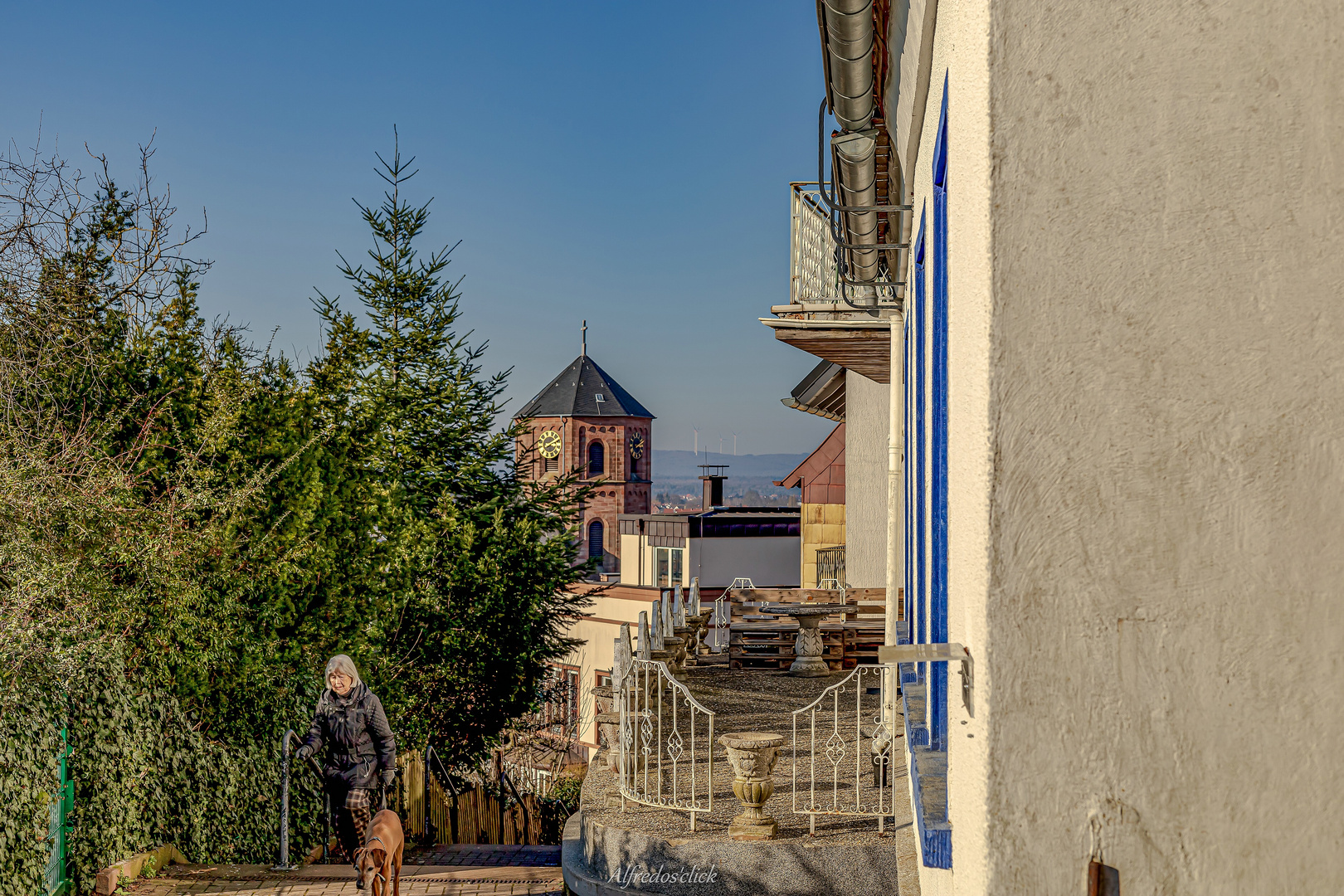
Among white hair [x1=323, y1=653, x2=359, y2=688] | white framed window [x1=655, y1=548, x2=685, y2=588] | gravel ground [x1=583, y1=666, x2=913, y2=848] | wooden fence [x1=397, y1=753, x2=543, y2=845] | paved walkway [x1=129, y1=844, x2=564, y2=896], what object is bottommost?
wooden fence [x1=397, y1=753, x2=543, y2=845]

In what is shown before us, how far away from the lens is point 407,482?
1691 centimetres

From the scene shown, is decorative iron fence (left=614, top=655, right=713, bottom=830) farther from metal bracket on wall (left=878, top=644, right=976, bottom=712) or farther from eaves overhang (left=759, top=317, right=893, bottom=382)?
eaves overhang (left=759, top=317, right=893, bottom=382)

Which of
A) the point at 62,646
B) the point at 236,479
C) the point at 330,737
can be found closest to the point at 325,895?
the point at 330,737

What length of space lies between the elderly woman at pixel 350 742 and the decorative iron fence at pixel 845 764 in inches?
110

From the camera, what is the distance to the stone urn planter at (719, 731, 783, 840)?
6043 mm

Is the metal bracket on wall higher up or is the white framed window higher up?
the metal bracket on wall

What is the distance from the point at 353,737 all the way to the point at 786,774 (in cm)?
313

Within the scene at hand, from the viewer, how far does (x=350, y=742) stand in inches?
277

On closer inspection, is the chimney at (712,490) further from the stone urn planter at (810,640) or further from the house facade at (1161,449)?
the house facade at (1161,449)

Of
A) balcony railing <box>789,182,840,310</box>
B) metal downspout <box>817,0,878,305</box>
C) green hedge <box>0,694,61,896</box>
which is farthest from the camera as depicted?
balcony railing <box>789,182,840,310</box>

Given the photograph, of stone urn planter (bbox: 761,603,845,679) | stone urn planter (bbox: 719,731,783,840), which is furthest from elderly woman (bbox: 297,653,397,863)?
stone urn planter (bbox: 761,603,845,679)

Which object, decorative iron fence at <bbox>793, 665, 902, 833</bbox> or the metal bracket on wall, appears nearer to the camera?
the metal bracket on wall

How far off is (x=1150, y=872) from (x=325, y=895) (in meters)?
8.05

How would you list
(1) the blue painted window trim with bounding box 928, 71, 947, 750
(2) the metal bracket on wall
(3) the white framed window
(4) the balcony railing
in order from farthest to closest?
(3) the white framed window < (4) the balcony railing < (1) the blue painted window trim with bounding box 928, 71, 947, 750 < (2) the metal bracket on wall
